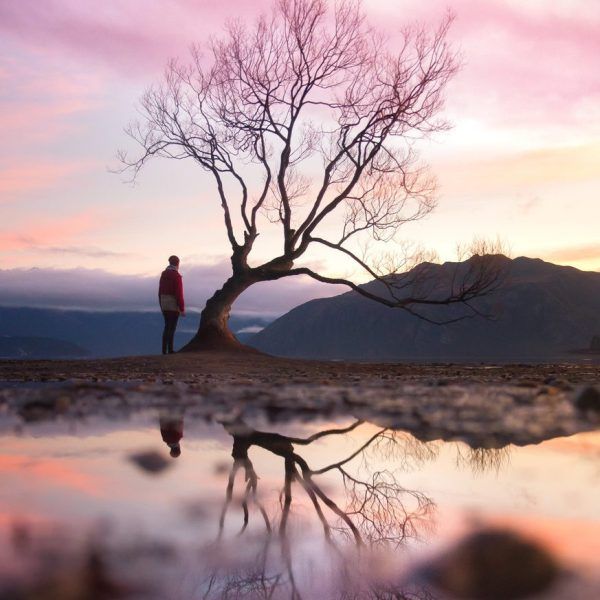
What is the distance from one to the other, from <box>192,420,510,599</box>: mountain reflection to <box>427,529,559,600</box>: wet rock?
0.35ft

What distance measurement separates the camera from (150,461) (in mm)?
3271

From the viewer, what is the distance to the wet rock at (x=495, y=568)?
5.16ft

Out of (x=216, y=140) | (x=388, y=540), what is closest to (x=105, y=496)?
(x=388, y=540)

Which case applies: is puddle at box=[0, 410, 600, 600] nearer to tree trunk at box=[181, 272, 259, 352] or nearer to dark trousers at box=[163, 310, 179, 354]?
dark trousers at box=[163, 310, 179, 354]

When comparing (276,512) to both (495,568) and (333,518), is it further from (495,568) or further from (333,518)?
(495,568)

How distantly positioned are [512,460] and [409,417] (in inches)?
71.4

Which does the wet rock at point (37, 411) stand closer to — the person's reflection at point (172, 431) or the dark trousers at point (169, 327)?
the person's reflection at point (172, 431)

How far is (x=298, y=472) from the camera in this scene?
9.98ft

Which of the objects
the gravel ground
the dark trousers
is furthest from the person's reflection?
the dark trousers

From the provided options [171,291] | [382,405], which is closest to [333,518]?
[382,405]

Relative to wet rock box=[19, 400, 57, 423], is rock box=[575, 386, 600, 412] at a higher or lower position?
higher

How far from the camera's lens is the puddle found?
5.39 feet

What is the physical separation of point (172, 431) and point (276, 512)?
2185 mm

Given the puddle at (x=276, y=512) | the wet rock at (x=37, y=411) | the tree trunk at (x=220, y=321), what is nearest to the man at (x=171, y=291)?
the tree trunk at (x=220, y=321)
